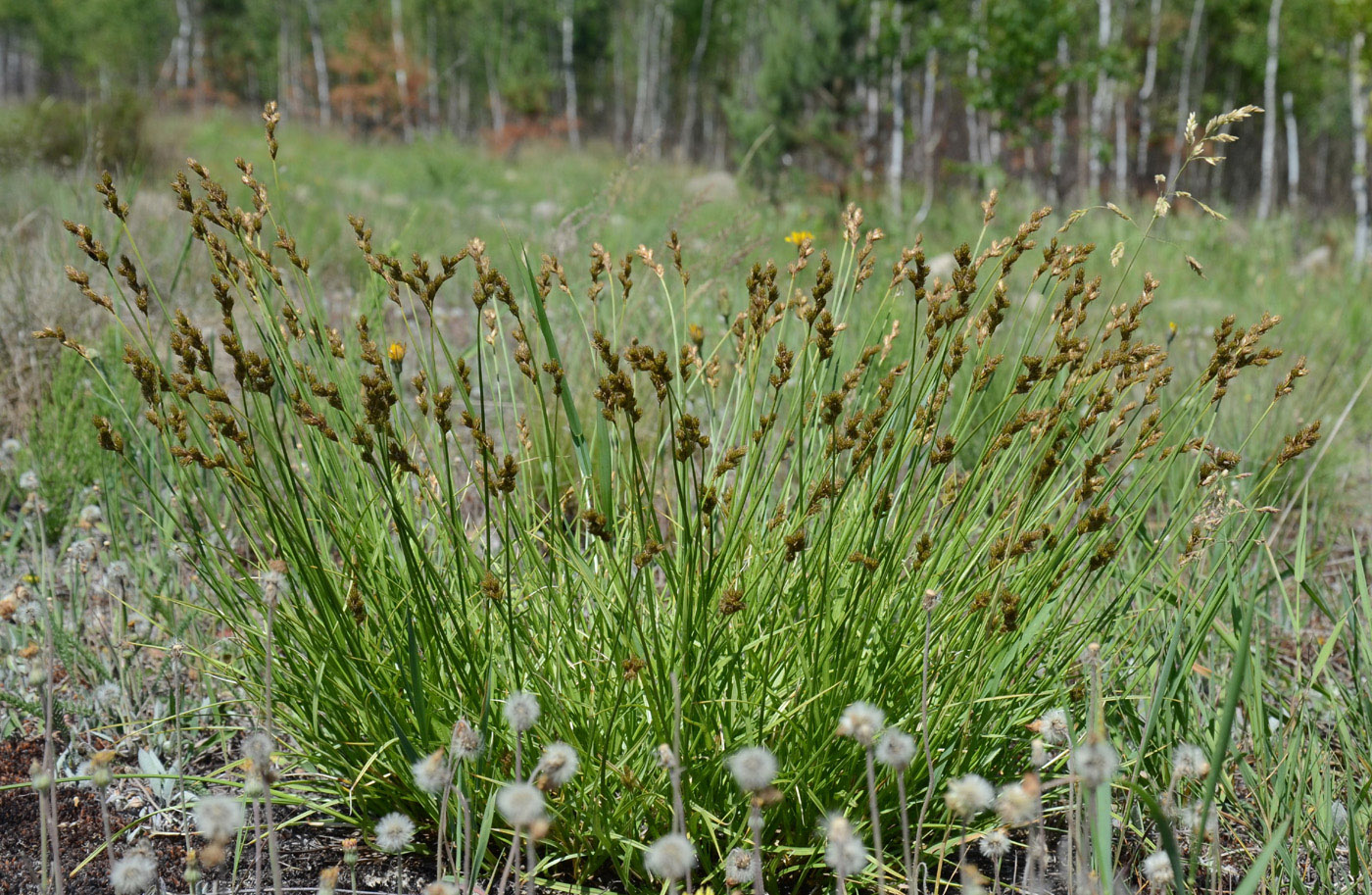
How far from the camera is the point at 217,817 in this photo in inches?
33.8

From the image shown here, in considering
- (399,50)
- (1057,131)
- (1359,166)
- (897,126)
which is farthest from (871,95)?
(399,50)

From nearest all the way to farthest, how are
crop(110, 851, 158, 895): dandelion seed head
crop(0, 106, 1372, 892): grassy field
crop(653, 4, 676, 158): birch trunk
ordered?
crop(110, 851, 158, 895): dandelion seed head
crop(0, 106, 1372, 892): grassy field
crop(653, 4, 676, 158): birch trunk

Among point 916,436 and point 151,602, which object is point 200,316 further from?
point 916,436

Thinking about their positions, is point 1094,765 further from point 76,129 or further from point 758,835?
point 76,129

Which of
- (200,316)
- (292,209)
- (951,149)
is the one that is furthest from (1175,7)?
(200,316)

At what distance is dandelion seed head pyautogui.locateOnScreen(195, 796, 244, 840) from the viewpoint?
839 millimetres

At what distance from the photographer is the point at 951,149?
20906mm

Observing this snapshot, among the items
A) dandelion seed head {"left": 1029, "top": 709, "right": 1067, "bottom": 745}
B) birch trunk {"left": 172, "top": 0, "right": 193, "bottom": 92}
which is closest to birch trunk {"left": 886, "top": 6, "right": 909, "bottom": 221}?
dandelion seed head {"left": 1029, "top": 709, "right": 1067, "bottom": 745}

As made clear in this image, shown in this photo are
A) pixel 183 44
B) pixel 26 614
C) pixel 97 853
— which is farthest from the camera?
pixel 183 44

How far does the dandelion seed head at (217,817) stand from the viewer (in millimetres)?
839

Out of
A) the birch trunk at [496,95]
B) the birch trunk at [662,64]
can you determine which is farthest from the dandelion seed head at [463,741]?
the birch trunk at [496,95]

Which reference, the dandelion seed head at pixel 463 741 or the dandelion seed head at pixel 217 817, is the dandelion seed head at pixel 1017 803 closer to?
the dandelion seed head at pixel 463 741

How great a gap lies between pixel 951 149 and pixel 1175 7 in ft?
22.0

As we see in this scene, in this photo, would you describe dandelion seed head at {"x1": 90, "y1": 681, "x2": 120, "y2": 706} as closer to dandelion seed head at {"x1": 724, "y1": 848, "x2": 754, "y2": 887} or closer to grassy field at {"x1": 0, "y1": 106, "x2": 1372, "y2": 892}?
grassy field at {"x1": 0, "y1": 106, "x2": 1372, "y2": 892}
